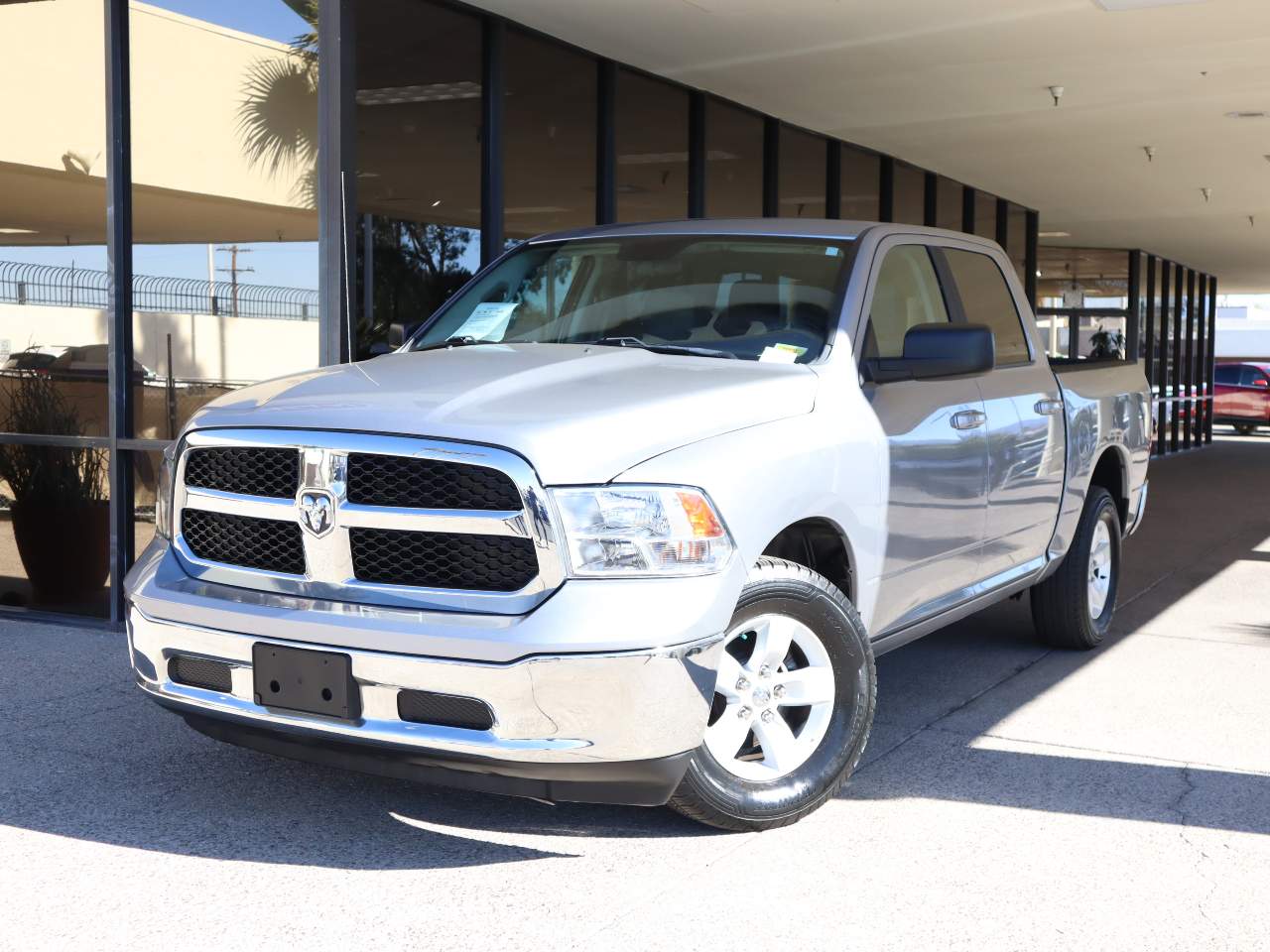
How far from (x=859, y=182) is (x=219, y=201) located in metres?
7.94

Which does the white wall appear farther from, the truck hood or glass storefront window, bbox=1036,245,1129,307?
glass storefront window, bbox=1036,245,1129,307

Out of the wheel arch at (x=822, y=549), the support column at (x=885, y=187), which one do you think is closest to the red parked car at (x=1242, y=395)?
the support column at (x=885, y=187)

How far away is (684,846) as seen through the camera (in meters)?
3.99

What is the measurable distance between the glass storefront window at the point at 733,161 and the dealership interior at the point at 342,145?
3 cm

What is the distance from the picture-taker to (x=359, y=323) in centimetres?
794

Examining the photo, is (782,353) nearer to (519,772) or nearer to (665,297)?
(665,297)

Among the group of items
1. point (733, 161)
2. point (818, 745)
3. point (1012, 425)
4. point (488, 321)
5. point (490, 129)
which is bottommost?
point (818, 745)

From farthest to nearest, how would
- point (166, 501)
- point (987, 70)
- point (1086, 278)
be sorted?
point (1086, 278) < point (987, 70) < point (166, 501)

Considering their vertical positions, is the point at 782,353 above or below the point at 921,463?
above

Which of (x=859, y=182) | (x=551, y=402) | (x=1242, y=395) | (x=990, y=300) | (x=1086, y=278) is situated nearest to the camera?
(x=551, y=402)

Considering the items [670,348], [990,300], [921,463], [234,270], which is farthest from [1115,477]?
[234,270]

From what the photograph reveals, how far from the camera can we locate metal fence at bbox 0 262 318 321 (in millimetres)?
7395

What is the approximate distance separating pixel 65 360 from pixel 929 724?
197 inches

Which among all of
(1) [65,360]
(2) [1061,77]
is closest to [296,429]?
(1) [65,360]
